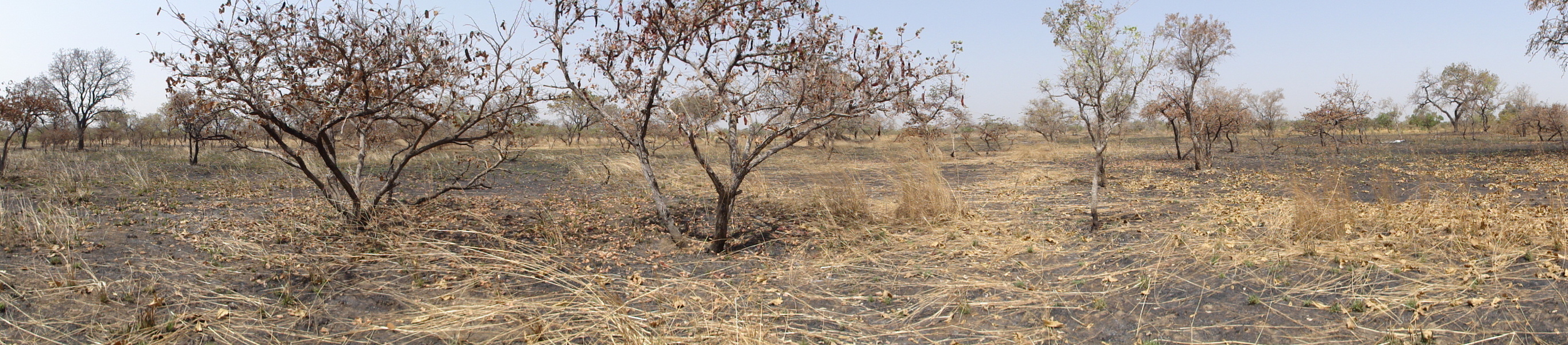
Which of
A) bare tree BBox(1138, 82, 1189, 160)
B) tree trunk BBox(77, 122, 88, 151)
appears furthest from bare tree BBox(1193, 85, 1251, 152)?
tree trunk BBox(77, 122, 88, 151)

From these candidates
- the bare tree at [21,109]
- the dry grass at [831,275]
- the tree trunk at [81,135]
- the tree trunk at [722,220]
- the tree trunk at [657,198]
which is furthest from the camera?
the tree trunk at [81,135]

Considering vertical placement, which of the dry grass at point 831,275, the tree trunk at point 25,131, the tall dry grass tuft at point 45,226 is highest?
the tree trunk at point 25,131

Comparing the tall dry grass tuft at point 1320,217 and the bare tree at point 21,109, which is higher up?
the bare tree at point 21,109

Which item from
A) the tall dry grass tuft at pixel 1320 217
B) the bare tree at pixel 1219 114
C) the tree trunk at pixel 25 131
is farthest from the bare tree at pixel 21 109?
the bare tree at pixel 1219 114

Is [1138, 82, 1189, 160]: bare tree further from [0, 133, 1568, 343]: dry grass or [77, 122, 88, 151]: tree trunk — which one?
[77, 122, 88, 151]: tree trunk

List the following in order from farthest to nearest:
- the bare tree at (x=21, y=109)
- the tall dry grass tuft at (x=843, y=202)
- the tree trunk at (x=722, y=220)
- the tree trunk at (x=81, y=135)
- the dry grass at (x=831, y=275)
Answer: the tree trunk at (x=81, y=135) → the bare tree at (x=21, y=109) → the tall dry grass tuft at (x=843, y=202) → the tree trunk at (x=722, y=220) → the dry grass at (x=831, y=275)

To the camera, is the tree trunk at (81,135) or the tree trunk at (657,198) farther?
the tree trunk at (81,135)

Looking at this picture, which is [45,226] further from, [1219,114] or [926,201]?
[1219,114]

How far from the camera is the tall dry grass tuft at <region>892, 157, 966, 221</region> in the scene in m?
7.95

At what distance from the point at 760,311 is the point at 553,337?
122 cm

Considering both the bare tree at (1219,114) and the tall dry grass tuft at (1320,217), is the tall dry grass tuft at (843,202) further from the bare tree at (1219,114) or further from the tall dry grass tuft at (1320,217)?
the bare tree at (1219,114)

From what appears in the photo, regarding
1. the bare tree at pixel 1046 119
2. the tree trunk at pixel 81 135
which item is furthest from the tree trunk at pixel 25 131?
the bare tree at pixel 1046 119

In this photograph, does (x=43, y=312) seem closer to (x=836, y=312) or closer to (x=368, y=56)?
(x=368, y=56)

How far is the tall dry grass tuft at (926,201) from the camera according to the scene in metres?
7.95
